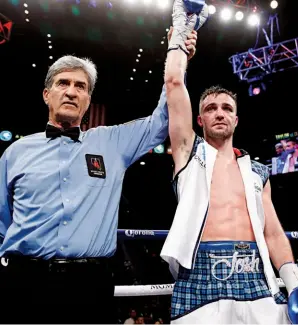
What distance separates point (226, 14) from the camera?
7.22 meters

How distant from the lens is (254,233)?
1734mm

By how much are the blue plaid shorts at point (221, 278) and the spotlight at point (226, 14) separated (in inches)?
259

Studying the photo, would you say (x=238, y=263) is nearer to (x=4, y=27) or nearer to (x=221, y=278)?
(x=221, y=278)

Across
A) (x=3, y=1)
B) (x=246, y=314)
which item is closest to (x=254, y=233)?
(x=246, y=314)

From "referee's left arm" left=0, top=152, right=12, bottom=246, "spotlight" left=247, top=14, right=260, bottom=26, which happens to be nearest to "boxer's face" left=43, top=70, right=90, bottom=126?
"referee's left arm" left=0, top=152, right=12, bottom=246

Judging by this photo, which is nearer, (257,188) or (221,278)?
(221,278)

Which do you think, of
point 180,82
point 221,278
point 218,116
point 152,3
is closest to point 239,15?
point 152,3

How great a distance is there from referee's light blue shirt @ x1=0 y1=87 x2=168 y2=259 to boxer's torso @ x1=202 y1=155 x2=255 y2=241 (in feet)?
1.47

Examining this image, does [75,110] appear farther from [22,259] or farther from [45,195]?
[22,259]

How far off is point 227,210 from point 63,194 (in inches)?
32.8

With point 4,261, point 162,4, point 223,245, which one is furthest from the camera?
point 162,4

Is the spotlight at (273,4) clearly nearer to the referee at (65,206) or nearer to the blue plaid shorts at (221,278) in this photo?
the referee at (65,206)

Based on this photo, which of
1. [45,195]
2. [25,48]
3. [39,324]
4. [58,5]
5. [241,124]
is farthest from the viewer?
[241,124]

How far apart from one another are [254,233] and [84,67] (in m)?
1.19
